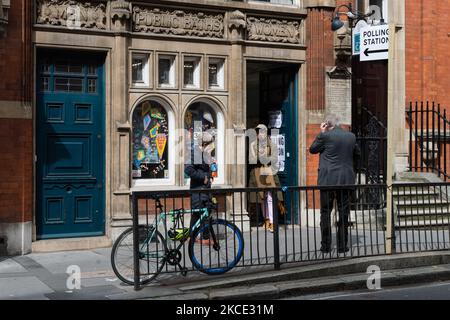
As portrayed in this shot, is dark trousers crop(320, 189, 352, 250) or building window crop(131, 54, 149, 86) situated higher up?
building window crop(131, 54, 149, 86)

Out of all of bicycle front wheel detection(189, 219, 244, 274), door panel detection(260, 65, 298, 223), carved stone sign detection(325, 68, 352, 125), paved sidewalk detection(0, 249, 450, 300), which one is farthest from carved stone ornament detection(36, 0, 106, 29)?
carved stone sign detection(325, 68, 352, 125)

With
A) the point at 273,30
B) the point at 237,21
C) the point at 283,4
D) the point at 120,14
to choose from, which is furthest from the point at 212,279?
the point at 283,4

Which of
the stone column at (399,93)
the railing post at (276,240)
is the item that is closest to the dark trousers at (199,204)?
the railing post at (276,240)

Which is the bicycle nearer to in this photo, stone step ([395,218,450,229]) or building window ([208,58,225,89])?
stone step ([395,218,450,229])

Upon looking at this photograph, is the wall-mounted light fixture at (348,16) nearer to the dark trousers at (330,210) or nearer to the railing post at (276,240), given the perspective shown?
the dark trousers at (330,210)

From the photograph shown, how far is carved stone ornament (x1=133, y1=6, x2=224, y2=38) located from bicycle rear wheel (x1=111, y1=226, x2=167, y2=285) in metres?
4.65

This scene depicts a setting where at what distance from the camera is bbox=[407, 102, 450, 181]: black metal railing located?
14562 mm

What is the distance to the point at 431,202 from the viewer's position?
34.6 feet

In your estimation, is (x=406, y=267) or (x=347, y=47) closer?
(x=406, y=267)

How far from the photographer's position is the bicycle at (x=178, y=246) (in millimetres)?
7891

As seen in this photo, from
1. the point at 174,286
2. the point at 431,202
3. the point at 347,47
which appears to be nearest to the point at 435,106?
the point at 347,47

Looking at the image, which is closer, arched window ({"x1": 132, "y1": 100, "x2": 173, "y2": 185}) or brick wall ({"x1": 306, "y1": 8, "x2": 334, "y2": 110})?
arched window ({"x1": 132, "y1": 100, "x2": 173, "y2": 185})
